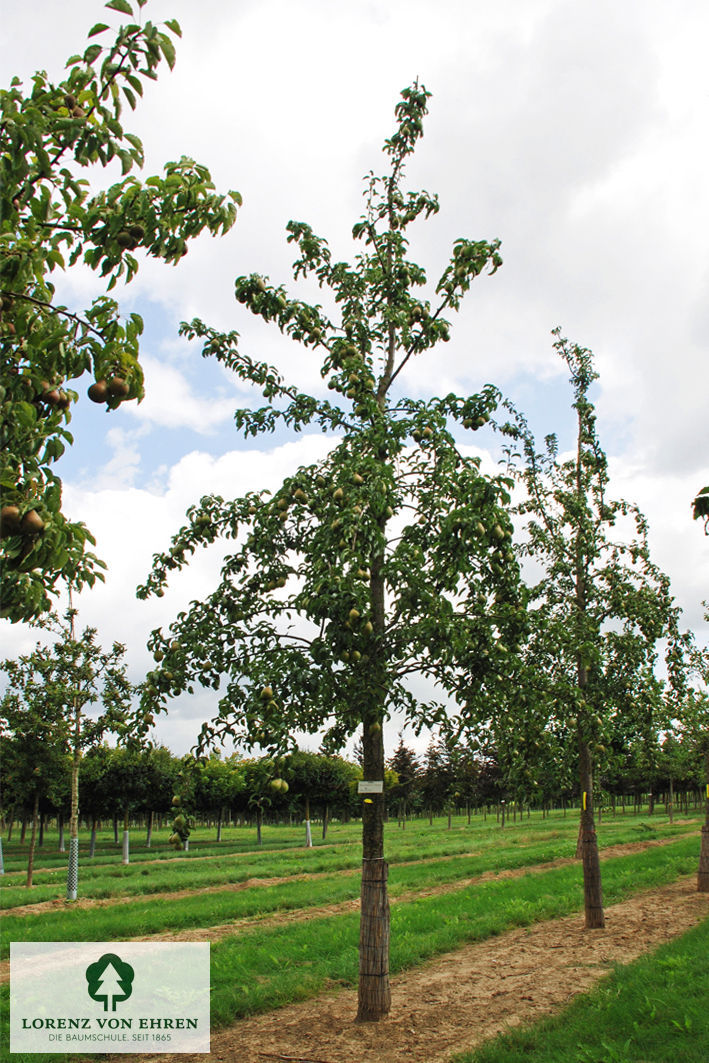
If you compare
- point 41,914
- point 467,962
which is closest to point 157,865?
point 41,914

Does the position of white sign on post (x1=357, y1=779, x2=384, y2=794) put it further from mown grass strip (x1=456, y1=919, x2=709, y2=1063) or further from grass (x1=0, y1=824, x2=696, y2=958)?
grass (x1=0, y1=824, x2=696, y2=958)

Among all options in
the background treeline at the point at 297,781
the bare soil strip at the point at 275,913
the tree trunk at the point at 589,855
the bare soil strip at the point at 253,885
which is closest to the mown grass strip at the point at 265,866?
the bare soil strip at the point at 253,885

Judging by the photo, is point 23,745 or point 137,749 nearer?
point 137,749

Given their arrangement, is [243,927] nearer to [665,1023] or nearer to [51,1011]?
[51,1011]

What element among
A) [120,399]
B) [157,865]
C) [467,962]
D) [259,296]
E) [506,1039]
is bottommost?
[157,865]

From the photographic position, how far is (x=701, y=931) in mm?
10102

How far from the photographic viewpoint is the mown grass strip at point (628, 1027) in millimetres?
5840

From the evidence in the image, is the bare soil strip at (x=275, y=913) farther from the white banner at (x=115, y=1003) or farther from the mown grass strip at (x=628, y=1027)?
the mown grass strip at (x=628, y=1027)

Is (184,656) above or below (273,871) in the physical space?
above

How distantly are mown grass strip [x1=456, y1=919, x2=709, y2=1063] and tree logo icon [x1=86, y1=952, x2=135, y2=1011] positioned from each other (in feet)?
15.1

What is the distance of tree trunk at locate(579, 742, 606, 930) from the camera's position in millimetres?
10859

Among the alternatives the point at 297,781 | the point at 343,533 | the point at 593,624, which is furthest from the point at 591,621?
the point at 297,781

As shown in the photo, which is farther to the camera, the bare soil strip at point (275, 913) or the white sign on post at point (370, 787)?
the bare soil strip at point (275, 913)

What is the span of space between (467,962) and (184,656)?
6.22 metres
